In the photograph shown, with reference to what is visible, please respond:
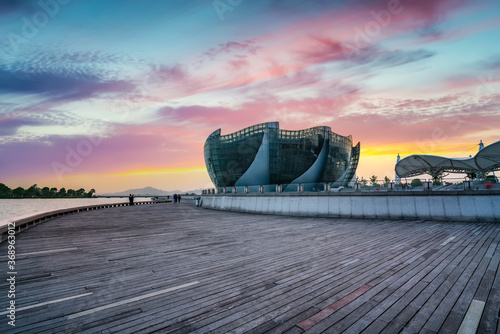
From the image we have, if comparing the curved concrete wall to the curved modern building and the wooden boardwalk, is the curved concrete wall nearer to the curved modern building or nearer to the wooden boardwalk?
the wooden boardwalk


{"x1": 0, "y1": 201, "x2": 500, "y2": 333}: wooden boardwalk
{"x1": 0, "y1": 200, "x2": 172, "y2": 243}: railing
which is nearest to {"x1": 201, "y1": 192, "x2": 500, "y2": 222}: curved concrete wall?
{"x1": 0, "y1": 201, "x2": 500, "y2": 333}: wooden boardwalk

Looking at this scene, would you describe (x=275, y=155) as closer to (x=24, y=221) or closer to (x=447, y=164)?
(x=447, y=164)

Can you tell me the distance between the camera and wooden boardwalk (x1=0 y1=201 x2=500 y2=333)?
3.70 meters

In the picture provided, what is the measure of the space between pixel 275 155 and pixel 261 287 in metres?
61.5

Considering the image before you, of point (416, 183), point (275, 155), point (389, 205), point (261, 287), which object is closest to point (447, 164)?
point (275, 155)

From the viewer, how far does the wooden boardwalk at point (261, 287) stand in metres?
3.70

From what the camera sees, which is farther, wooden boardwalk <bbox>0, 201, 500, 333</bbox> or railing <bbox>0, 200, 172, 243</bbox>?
railing <bbox>0, 200, 172, 243</bbox>

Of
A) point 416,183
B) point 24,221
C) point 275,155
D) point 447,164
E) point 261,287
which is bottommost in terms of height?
point 261,287

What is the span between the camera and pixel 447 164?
242 feet

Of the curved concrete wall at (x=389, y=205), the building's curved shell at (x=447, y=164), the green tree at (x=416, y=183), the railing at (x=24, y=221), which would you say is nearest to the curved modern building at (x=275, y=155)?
the building's curved shell at (x=447, y=164)

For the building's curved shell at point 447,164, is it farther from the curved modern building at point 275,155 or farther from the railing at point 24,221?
the railing at point 24,221

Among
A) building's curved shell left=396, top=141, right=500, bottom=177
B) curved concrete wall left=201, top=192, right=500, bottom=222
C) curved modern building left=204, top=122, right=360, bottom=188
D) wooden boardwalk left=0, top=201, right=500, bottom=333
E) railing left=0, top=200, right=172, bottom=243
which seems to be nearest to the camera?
wooden boardwalk left=0, top=201, right=500, bottom=333

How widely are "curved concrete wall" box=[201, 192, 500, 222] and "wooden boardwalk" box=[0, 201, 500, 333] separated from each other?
4823 mm

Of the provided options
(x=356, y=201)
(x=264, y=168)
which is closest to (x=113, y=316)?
(x=356, y=201)
